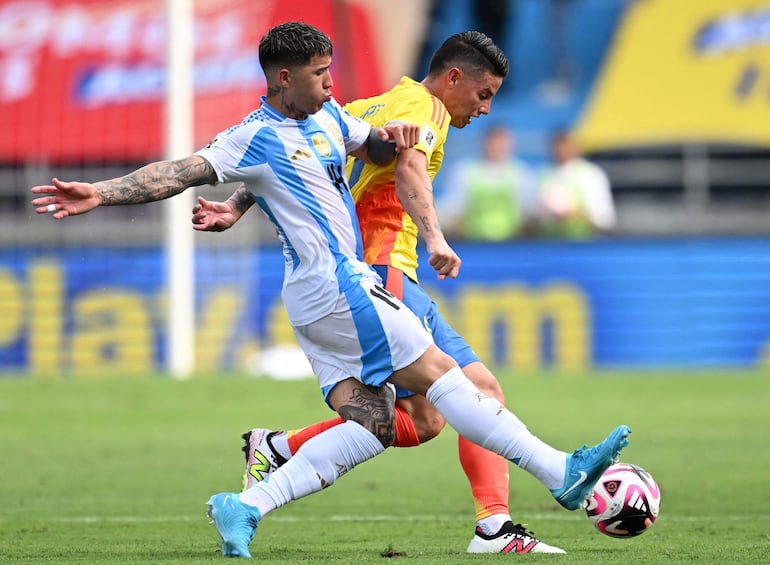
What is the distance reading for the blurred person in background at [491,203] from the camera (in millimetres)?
19078

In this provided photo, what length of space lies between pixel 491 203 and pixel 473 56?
12661 mm

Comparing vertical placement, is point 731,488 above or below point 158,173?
below

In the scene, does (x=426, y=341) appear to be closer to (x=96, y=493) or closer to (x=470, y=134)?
(x=96, y=493)

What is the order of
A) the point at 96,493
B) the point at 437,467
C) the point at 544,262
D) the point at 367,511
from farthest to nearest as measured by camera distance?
1. the point at 544,262
2. the point at 437,467
3. the point at 96,493
4. the point at 367,511

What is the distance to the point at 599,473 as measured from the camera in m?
5.72

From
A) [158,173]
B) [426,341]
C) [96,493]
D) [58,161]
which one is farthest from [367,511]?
[58,161]

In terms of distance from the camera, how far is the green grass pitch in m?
6.38

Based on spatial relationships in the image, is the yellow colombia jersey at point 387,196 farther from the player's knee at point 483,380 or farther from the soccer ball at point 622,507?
the soccer ball at point 622,507

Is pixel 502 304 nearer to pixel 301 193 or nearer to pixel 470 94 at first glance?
pixel 470 94

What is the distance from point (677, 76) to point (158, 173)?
19.8 m

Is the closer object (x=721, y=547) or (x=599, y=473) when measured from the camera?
(x=599, y=473)

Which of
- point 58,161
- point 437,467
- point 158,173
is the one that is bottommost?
point 437,467

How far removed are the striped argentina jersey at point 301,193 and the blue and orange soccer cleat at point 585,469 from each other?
1.16 m

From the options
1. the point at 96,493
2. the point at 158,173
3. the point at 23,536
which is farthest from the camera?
the point at 96,493
